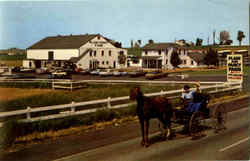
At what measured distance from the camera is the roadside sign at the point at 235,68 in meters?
17.5

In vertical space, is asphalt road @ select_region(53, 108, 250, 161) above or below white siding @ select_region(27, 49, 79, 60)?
below

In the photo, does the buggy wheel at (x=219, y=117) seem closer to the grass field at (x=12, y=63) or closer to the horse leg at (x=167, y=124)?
the horse leg at (x=167, y=124)

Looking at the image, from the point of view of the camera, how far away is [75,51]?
392 inches

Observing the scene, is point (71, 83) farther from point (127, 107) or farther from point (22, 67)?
point (22, 67)

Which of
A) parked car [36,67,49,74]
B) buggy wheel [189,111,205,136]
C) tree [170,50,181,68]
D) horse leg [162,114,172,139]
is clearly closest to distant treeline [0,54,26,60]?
parked car [36,67,49,74]

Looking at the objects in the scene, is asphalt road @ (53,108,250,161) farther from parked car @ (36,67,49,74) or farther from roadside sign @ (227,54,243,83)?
roadside sign @ (227,54,243,83)

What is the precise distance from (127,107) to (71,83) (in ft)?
19.7

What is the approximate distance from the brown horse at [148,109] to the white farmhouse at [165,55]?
403cm

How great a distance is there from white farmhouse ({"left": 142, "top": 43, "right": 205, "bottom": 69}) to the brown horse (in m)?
4.03

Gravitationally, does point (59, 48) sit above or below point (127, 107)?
above

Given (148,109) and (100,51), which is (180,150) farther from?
(100,51)

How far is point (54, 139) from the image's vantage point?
31.9 ft

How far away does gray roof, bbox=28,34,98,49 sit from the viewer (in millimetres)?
8288

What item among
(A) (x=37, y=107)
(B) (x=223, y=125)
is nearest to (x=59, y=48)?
(A) (x=37, y=107)
